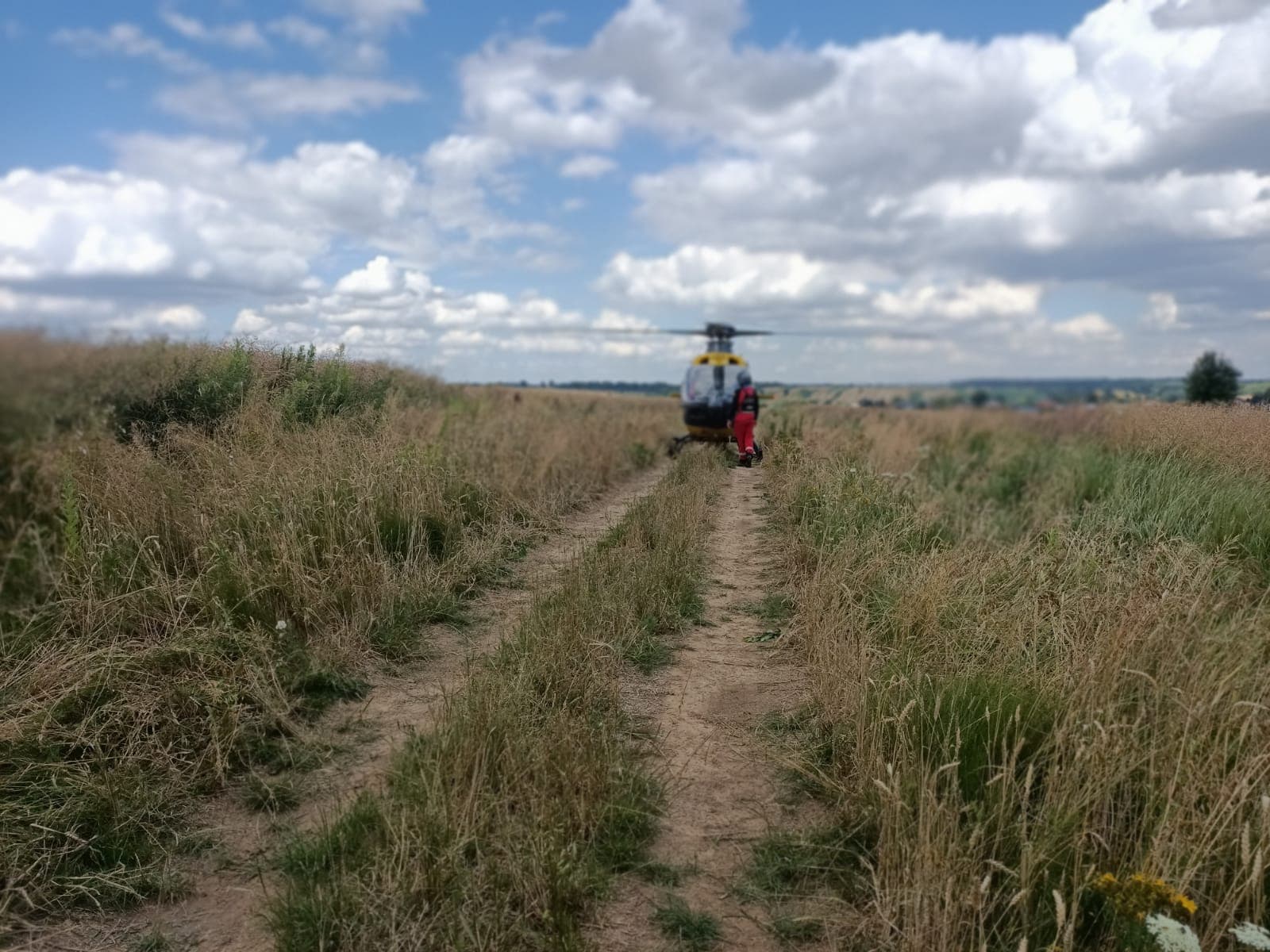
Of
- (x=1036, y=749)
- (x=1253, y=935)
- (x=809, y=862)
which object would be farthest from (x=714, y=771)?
(x=1253, y=935)

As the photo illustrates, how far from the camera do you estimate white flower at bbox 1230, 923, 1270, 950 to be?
2.43 m

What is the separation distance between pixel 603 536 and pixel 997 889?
5.58 meters

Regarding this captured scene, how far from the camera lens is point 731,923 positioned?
9.49 feet

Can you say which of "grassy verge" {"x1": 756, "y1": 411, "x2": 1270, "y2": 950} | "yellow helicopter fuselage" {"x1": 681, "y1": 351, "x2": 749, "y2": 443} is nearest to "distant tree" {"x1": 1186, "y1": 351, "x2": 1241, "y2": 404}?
"yellow helicopter fuselage" {"x1": 681, "y1": 351, "x2": 749, "y2": 443}

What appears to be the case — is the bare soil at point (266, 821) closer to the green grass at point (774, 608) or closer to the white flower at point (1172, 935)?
the green grass at point (774, 608)

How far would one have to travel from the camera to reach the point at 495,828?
3090mm

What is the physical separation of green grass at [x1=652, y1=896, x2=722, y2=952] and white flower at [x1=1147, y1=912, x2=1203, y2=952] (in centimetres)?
132

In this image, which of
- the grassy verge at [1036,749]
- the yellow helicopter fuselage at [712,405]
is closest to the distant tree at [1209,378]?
the yellow helicopter fuselage at [712,405]

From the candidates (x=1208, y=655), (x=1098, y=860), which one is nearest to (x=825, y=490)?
(x=1208, y=655)

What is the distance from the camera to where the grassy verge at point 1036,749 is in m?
2.73

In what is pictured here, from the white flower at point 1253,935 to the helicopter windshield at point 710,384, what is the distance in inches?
595

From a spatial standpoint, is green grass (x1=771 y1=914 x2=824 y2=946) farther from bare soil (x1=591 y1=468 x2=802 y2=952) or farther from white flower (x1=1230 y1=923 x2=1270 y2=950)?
white flower (x1=1230 y1=923 x2=1270 y2=950)

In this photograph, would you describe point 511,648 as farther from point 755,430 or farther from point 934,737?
point 755,430

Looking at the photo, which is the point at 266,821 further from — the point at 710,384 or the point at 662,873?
the point at 710,384
